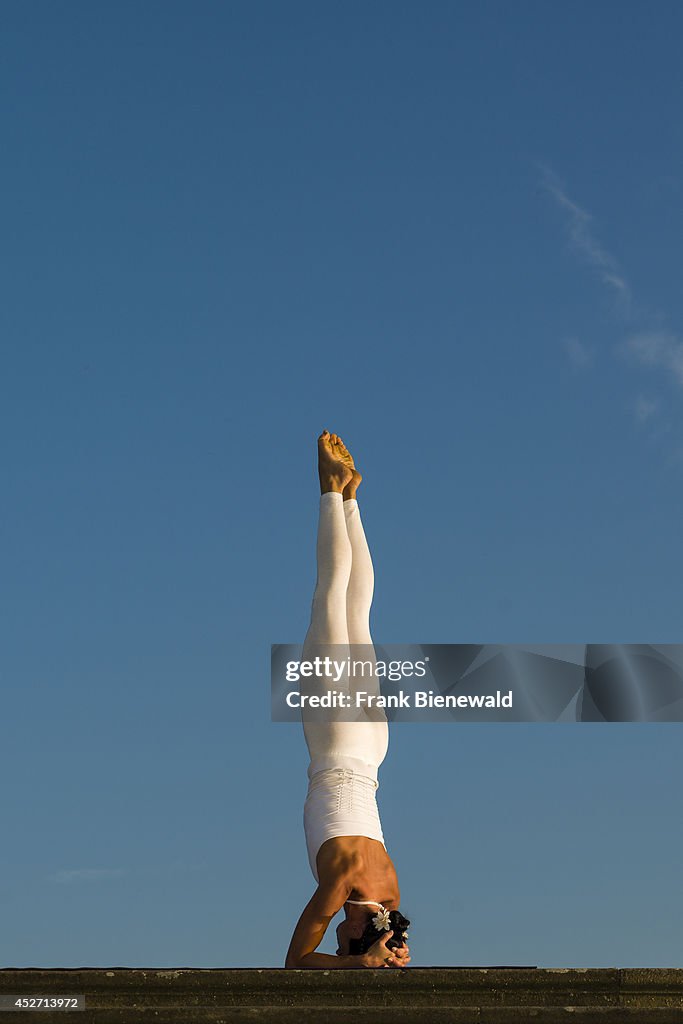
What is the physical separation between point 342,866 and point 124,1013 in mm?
3758

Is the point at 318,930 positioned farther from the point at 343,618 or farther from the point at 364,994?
the point at 343,618

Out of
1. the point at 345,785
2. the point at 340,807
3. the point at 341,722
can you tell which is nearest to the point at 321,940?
the point at 340,807

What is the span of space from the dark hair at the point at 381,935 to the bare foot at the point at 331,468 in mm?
4690

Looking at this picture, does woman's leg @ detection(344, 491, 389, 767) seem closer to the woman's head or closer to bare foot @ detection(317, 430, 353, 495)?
bare foot @ detection(317, 430, 353, 495)

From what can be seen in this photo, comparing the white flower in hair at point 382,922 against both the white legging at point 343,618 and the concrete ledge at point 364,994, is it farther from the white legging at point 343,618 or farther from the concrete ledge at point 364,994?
the concrete ledge at point 364,994

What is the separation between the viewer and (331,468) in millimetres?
13156

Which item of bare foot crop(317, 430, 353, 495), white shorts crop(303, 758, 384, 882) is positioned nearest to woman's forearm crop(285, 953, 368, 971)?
white shorts crop(303, 758, 384, 882)

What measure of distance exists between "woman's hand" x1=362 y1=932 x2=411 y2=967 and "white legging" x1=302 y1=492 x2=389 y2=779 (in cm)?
177

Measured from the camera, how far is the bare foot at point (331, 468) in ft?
42.8

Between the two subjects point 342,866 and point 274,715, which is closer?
point 342,866

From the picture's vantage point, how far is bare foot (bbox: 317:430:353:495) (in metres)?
13.0

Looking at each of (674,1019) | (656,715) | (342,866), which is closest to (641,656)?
(656,715)

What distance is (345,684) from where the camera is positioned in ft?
37.3

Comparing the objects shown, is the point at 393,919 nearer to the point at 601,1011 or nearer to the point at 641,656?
the point at 601,1011
